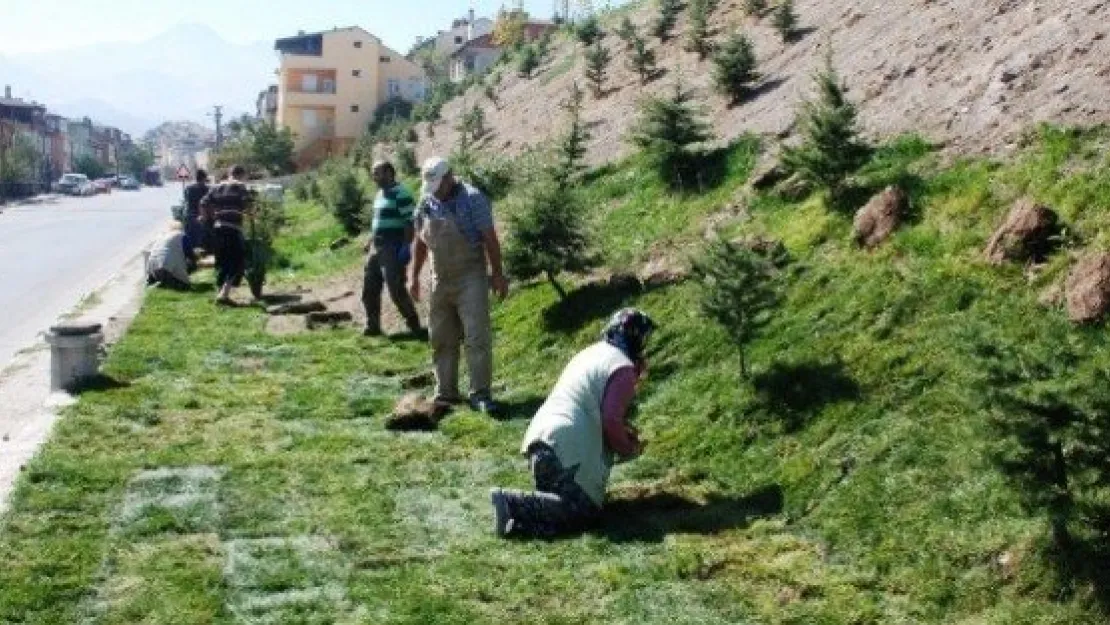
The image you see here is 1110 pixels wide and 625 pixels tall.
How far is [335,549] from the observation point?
261 inches

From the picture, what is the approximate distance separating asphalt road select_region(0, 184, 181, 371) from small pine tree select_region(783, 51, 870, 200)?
359 inches

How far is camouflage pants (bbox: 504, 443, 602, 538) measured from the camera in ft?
22.3

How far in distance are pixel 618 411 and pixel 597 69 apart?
19.2 metres

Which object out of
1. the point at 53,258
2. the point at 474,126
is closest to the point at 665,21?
the point at 474,126

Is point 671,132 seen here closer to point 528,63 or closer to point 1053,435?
point 1053,435

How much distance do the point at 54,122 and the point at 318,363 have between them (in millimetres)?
144907

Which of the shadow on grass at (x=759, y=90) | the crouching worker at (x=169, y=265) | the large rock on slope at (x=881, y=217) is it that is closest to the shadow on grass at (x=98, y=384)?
the large rock on slope at (x=881, y=217)

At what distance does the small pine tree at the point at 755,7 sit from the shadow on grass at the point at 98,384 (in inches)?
559

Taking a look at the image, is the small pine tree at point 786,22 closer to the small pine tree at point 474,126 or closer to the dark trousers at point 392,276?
the dark trousers at point 392,276

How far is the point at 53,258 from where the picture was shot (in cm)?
3016

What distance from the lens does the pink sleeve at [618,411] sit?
6.97 meters

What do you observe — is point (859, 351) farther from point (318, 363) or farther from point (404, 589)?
point (318, 363)

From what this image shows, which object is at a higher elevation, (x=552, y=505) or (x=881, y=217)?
(x=881, y=217)

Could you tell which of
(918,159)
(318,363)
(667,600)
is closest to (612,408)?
(667,600)
